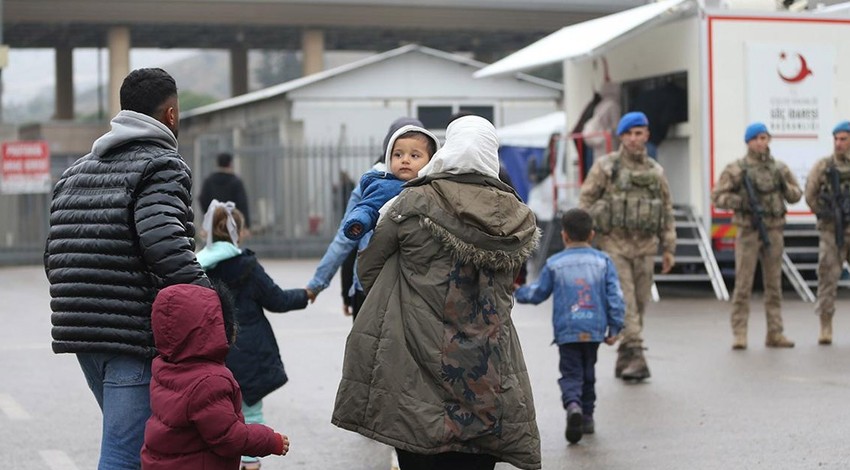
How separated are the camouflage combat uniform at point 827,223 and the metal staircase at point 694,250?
427 centimetres

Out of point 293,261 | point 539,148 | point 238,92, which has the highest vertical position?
point 238,92

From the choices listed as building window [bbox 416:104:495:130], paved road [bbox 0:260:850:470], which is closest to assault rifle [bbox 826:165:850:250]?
paved road [bbox 0:260:850:470]

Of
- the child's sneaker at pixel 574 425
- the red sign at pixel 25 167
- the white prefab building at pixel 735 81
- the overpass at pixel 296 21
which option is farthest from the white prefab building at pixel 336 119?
the child's sneaker at pixel 574 425

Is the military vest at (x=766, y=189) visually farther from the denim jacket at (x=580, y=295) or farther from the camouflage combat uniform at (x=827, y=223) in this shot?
the denim jacket at (x=580, y=295)

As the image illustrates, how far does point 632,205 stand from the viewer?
33.8 feet

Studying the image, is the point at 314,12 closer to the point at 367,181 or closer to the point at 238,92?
the point at 238,92

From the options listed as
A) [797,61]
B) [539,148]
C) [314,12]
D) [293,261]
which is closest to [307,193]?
[293,261]

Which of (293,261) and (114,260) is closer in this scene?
(114,260)

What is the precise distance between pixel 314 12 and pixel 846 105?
2648 cm

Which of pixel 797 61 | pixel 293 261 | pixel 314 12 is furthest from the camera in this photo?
pixel 314 12

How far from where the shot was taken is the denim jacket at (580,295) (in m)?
8.21

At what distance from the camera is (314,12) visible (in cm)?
4206

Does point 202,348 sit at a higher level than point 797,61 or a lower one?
lower

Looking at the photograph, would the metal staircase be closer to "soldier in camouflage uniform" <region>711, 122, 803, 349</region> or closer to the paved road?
the paved road
